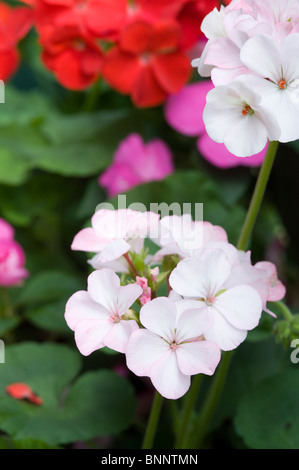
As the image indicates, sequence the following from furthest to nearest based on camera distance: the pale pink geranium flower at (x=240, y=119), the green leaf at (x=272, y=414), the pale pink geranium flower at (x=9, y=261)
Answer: the pale pink geranium flower at (x=9, y=261)
the green leaf at (x=272, y=414)
the pale pink geranium flower at (x=240, y=119)

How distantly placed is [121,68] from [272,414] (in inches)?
13.2

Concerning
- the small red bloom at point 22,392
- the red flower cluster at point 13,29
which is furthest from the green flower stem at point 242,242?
the red flower cluster at point 13,29

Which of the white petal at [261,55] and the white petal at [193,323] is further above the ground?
the white petal at [261,55]

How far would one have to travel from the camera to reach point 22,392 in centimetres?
42

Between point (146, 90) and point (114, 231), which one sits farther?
point (146, 90)

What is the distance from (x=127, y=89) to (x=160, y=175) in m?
0.09

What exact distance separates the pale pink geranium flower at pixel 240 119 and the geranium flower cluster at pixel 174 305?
49 mm

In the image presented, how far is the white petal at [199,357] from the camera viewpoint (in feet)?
0.84

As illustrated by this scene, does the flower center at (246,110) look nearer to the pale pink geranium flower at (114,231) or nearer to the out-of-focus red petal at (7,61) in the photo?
the pale pink geranium flower at (114,231)

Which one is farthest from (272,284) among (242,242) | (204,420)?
(204,420)

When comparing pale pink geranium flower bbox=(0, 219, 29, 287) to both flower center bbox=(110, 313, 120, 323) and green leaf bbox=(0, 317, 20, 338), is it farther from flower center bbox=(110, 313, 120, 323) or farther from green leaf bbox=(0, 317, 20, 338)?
flower center bbox=(110, 313, 120, 323)

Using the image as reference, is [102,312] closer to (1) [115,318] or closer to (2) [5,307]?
(1) [115,318]

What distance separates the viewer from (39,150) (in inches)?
24.3

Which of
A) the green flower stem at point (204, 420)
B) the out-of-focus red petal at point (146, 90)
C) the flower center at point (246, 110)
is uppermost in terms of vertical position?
the out-of-focus red petal at point (146, 90)
